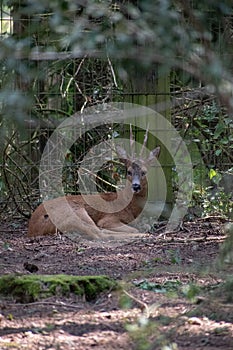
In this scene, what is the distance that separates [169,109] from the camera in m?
8.32

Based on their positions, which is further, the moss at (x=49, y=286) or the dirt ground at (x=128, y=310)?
the moss at (x=49, y=286)

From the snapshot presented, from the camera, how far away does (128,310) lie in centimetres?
389

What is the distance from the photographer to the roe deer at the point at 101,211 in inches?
318

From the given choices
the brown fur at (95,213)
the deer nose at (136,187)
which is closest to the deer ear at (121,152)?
the brown fur at (95,213)

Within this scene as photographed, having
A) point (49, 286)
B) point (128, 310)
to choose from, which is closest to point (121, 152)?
point (49, 286)

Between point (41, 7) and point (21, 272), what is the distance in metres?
2.84

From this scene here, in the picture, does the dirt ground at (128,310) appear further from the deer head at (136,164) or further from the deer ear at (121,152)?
the deer ear at (121,152)

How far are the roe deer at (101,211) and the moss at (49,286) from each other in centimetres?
345

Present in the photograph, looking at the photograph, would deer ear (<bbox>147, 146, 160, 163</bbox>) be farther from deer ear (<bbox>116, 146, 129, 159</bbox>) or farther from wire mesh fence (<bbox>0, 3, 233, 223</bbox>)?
deer ear (<bbox>116, 146, 129, 159</bbox>)

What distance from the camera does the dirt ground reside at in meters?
3.30

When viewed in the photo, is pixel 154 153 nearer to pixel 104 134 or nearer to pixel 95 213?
pixel 104 134

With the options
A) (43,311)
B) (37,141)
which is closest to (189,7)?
(43,311)

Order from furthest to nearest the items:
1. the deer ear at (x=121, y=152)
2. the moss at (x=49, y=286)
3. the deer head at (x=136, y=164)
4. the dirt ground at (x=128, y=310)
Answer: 1. the deer ear at (x=121, y=152)
2. the deer head at (x=136, y=164)
3. the moss at (x=49, y=286)
4. the dirt ground at (x=128, y=310)

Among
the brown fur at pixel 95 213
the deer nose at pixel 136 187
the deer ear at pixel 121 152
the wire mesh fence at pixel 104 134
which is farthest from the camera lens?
the deer nose at pixel 136 187
